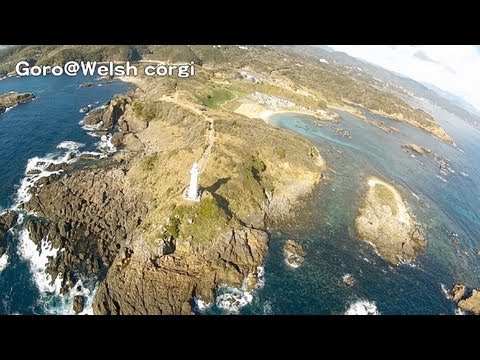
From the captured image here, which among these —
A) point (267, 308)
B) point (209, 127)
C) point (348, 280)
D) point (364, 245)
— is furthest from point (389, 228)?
point (209, 127)

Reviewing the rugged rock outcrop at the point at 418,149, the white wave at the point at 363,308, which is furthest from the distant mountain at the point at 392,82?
the white wave at the point at 363,308

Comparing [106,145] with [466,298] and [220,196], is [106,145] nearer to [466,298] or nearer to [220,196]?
[220,196]

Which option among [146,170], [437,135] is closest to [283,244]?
[146,170]

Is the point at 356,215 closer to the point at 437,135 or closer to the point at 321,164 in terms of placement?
the point at 321,164

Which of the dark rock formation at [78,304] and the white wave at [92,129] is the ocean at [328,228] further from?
the white wave at [92,129]

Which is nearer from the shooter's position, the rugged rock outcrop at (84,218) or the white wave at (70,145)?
the rugged rock outcrop at (84,218)

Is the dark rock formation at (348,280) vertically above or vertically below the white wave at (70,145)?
above
